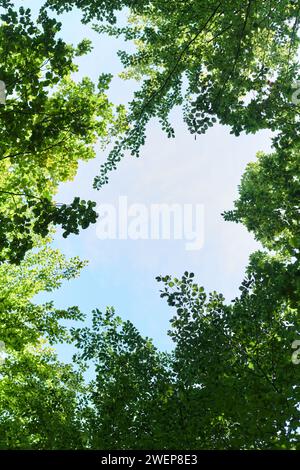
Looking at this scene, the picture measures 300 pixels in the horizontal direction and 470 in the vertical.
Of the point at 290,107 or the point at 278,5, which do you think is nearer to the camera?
the point at 278,5

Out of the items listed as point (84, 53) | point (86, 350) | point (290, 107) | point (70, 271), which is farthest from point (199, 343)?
point (70, 271)

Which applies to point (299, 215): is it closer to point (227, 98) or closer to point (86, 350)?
point (227, 98)

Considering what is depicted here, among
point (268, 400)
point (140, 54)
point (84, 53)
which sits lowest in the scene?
point (268, 400)

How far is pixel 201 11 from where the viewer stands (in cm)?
754

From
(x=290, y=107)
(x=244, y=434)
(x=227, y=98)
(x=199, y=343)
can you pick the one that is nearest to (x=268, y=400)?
(x=244, y=434)

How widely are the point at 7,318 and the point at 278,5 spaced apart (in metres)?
9.00

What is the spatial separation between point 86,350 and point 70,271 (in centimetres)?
561

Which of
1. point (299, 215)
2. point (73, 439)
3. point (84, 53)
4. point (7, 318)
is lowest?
point (73, 439)

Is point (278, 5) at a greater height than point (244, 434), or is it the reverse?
point (278, 5)

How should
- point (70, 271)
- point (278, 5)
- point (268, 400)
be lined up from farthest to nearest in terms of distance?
point (70, 271), point (278, 5), point (268, 400)

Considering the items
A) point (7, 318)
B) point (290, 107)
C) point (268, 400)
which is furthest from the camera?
point (7, 318)

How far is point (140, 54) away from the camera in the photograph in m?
10.1

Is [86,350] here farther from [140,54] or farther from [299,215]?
[140,54]

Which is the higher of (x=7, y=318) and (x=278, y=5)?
(x=278, y=5)
